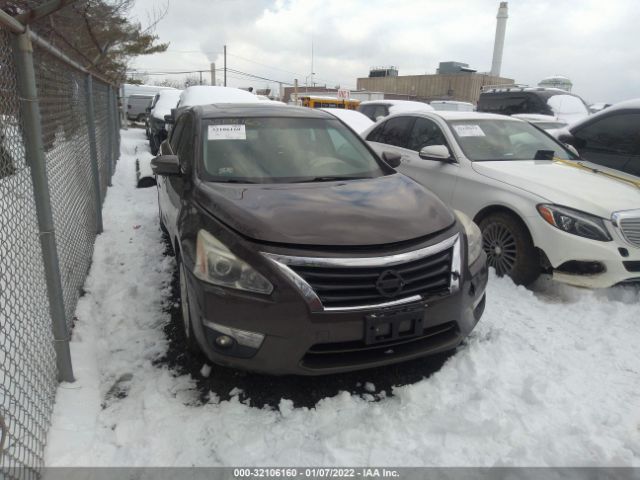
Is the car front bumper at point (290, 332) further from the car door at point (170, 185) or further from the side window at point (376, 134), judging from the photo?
the side window at point (376, 134)

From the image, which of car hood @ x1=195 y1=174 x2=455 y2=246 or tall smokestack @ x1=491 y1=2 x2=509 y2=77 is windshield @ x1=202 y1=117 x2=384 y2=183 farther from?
tall smokestack @ x1=491 y1=2 x2=509 y2=77

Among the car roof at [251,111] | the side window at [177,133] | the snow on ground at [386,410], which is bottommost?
the snow on ground at [386,410]

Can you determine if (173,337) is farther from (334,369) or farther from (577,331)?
(577,331)

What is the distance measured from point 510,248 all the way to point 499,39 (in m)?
52.6

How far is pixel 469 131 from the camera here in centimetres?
525

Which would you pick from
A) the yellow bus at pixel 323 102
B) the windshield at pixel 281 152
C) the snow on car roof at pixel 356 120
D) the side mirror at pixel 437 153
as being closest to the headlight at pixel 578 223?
the side mirror at pixel 437 153

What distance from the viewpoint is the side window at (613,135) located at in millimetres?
5219

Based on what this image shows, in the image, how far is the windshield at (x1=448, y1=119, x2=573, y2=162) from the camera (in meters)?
5.04

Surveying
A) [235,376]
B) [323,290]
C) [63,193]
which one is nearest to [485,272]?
[323,290]

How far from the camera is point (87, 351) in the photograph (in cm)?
288

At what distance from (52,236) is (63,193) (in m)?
1.19

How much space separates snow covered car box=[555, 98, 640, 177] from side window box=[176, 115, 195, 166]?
4790 mm

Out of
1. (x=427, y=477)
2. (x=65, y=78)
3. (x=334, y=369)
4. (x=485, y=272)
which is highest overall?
(x=65, y=78)

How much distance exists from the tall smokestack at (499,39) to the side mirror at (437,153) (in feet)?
162
